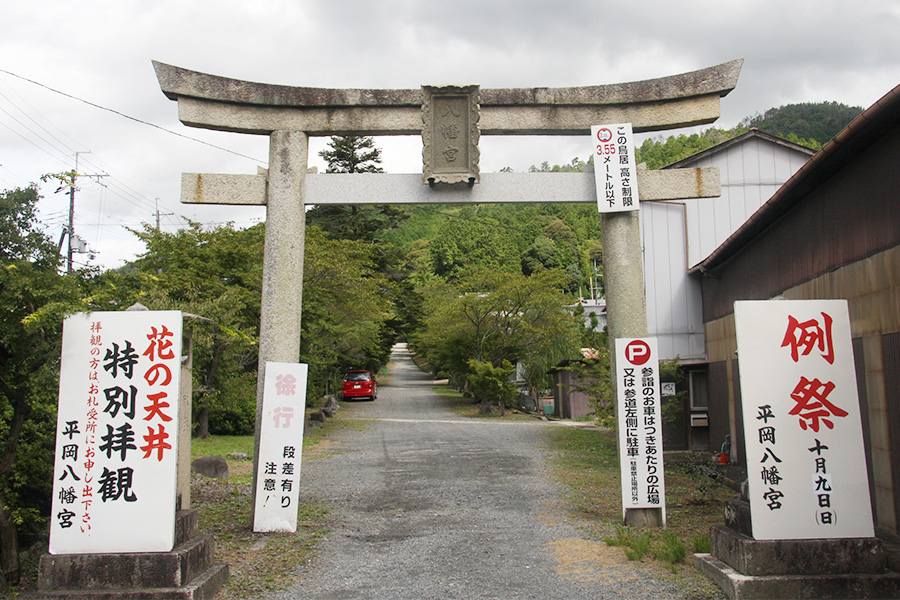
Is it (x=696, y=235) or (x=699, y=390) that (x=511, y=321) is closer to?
(x=699, y=390)

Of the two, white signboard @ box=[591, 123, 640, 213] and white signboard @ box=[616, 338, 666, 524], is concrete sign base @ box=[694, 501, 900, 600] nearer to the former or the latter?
white signboard @ box=[616, 338, 666, 524]

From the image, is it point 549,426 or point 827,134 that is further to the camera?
point 827,134

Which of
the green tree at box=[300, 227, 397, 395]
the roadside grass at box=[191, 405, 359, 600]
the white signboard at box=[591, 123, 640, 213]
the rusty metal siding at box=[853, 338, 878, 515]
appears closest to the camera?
the roadside grass at box=[191, 405, 359, 600]

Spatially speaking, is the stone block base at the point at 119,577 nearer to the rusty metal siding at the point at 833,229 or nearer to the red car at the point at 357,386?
the rusty metal siding at the point at 833,229

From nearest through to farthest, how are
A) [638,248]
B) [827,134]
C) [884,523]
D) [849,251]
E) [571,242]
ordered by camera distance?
[884,523] → [849,251] → [638,248] → [827,134] → [571,242]

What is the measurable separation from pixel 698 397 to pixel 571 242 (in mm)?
60103

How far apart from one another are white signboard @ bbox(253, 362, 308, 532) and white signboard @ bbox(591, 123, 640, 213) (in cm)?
417

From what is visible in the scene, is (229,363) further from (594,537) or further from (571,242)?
(571,242)

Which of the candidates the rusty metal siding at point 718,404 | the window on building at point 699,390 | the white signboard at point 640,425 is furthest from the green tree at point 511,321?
the white signboard at point 640,425

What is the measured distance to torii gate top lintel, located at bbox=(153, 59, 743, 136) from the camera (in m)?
8.53

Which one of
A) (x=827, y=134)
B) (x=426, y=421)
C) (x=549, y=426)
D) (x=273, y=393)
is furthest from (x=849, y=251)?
(x=827, y=134)

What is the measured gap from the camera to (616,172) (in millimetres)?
8453

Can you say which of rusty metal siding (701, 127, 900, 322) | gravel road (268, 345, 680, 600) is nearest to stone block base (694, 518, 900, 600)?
gravel road (268, 345, 680, 600)

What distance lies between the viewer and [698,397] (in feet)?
49.9
